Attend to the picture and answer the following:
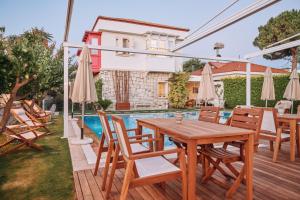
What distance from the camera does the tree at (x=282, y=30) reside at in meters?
19.7

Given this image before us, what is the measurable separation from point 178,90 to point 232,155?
50.0ft

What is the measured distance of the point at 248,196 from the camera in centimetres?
269

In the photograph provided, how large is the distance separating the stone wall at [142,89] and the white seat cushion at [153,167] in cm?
1480

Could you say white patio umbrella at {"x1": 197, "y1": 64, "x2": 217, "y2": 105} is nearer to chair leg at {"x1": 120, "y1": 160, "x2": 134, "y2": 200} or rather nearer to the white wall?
chair leg at {"x1": 120, "y1": 160, "x2": 134, "y2": 200}

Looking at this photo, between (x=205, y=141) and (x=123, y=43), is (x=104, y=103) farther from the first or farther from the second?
(x=205, y=141)

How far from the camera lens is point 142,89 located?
1845 cm

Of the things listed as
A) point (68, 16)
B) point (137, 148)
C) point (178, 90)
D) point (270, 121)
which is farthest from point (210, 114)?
point (178, 90)

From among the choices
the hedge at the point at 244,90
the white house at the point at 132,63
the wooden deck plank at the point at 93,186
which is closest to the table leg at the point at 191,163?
the wooden deck plank at the point at 93,186

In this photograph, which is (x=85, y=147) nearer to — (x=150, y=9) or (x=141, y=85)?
(x=141, y=85)

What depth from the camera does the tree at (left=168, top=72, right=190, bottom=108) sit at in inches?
715

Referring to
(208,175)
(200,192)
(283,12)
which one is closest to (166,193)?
(200,192)

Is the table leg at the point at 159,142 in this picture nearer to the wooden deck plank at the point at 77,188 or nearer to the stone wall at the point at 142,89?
the wooden deck plank at the point at 77,188

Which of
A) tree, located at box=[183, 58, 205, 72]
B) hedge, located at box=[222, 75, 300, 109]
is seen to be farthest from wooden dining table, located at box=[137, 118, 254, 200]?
tree, located at box=[183, 58, 205, 72]

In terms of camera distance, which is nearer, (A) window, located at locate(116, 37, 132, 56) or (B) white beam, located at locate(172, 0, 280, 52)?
(B) white beam, located at locate(172, 0, 280, 52)
